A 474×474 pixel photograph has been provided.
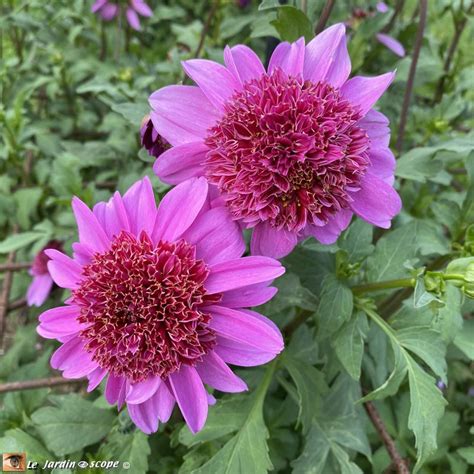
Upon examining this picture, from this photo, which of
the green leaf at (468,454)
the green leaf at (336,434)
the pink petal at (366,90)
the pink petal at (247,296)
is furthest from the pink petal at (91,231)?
the green leaf at (468,454)

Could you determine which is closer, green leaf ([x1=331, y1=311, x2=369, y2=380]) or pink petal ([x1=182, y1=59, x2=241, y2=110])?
pink petal ([x1=182, y1=59, x2=241, y2=110])

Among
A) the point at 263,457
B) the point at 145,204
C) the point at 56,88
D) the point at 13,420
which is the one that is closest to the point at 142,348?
the point at 145,204

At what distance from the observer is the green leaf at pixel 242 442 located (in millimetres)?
997

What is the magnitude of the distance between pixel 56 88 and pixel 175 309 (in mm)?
1413

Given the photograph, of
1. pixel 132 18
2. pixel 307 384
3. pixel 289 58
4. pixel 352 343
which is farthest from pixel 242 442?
pixel 132 18

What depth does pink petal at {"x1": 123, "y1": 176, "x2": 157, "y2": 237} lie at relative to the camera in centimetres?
78

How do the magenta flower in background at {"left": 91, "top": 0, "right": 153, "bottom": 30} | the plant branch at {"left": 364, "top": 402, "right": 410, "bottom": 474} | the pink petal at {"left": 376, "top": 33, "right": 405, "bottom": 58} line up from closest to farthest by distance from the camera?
1. the plant branch at {"left": 364, "top": 402, "right": 410, "bottom": 474}
2. the pink petal at {"left": 376, "top": 33, "right": 405, "bottom": 58}
3. the magenta flower in background at {"left": 91, "top": 0, "right": 153, "bottom": 30}

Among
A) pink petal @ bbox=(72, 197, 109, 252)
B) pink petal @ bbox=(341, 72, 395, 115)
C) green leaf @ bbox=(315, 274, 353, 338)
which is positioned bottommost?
green leaf @ bbox=(315, 274, 353, 338)

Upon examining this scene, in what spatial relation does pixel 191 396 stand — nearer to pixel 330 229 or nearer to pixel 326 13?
pixel 330 229

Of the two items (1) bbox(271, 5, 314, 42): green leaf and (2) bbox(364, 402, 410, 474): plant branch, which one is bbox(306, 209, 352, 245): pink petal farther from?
(2) bbox(364, 402, 410, 474): plant branch

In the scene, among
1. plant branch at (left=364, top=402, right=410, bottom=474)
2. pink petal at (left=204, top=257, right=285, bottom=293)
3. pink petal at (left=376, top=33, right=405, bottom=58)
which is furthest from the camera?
pink petal at (left=376, top=33, right=405, bottom=58)

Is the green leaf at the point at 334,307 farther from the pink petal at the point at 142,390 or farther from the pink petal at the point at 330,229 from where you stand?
the pink petal at the point at 142,390

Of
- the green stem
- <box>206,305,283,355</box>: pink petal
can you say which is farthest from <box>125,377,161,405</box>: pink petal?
the green stem

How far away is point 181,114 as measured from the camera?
0.81 meters
